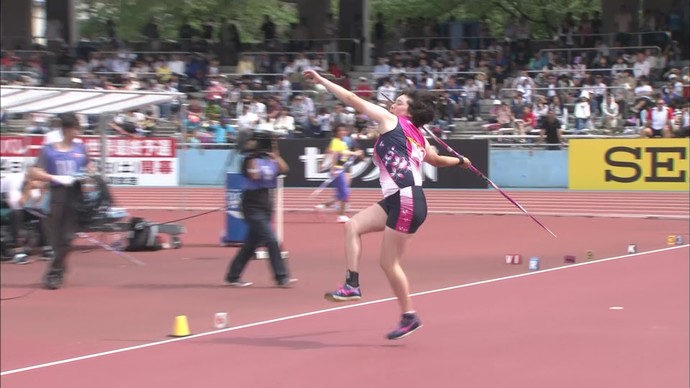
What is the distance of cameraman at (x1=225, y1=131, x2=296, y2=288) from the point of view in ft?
33.4

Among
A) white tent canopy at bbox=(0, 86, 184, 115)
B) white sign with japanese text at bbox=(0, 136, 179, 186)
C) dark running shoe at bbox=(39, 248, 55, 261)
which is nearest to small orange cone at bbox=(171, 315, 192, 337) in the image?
dark running shoe at bbox=(39, 248, 55, 261)

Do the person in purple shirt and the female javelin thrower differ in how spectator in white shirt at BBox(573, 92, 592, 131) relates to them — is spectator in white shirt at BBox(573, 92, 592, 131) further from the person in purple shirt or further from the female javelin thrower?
the female javelin thrower

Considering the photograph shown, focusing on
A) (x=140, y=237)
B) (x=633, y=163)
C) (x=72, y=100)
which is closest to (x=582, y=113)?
(x=633, y=163)

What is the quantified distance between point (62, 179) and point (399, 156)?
4.44 meters

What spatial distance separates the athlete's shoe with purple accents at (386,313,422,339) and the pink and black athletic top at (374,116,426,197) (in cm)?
99

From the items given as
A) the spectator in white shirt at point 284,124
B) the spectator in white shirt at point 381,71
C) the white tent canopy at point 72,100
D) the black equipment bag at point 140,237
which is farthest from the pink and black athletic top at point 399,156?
the spectator in white shirt at point 381,71

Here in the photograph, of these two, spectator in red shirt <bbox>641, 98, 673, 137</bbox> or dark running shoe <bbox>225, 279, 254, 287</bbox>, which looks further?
spectator in red shirt <bbox>641, 98, 673, 137</bbox>

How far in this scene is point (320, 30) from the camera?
111ft

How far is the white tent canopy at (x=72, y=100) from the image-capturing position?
13.7 metres

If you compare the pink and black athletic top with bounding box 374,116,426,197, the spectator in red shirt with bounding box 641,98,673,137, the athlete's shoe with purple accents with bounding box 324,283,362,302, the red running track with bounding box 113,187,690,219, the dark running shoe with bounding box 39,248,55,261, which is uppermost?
the spectator in red shirt with bounding box 641,98,673,137

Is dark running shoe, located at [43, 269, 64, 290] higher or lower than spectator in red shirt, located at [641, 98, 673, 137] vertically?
lower

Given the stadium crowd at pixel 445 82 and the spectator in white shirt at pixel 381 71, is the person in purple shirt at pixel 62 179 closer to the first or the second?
the stadium crowd at pixel 445 82

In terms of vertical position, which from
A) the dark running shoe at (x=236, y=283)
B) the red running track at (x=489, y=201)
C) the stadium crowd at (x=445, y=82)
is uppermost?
the stadium crowd at (x=445, y=82)

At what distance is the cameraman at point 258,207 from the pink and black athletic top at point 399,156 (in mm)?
3363
